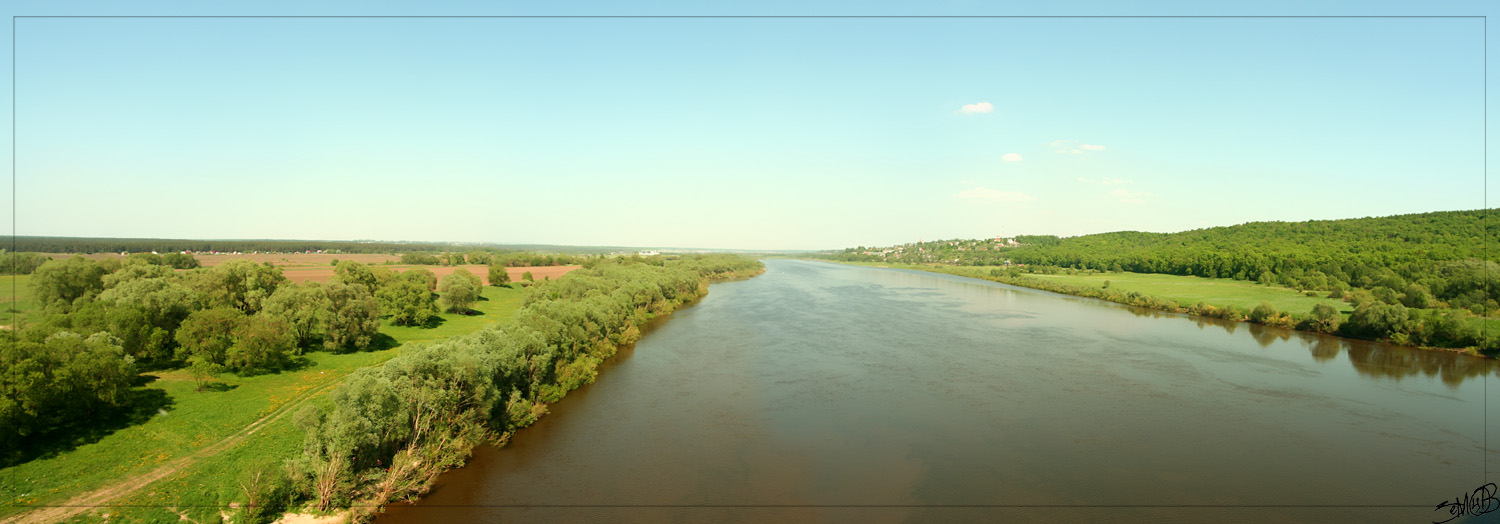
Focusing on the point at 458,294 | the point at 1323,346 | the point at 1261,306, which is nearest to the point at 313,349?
the point at 458,294

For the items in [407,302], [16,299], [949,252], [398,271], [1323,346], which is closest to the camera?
[16,299]

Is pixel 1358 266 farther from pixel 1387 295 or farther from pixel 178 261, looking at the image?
pixel 178 261

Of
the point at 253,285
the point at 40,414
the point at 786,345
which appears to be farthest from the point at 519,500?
the point at 253,285

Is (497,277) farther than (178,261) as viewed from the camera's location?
Yes

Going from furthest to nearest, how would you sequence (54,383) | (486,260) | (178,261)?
(486,260) → (178,261) → (54,383)

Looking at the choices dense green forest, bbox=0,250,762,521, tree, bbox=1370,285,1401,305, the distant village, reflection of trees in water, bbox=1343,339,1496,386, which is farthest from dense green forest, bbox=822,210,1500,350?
dense green forest, bbox=0,250,762,521

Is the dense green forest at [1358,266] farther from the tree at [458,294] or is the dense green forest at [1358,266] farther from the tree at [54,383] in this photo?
the tree at [54,383]

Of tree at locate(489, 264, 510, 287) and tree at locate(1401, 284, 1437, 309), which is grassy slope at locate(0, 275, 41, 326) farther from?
tree at locate(1401, 284, 1437, 309)
